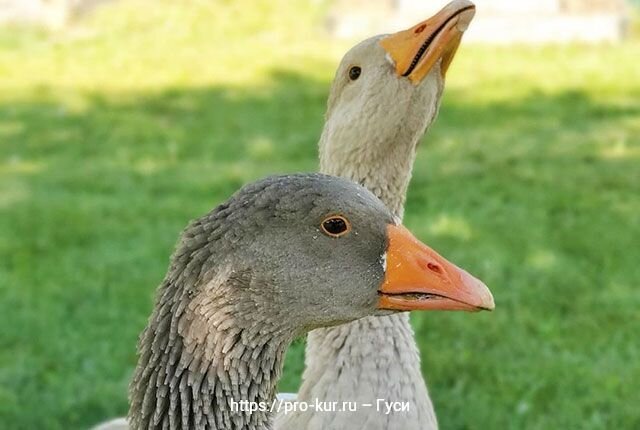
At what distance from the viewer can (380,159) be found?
3.21m

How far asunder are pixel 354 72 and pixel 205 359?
1.37m

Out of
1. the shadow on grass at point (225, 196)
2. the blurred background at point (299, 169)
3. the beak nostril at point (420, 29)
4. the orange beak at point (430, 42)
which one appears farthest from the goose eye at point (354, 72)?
the blurred background at point (299, 169)

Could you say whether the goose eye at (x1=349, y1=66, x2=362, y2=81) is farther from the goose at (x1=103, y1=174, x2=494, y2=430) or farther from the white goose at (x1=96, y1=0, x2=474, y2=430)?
the goose at (x1=103, y1=174, x2=494, y2=430)

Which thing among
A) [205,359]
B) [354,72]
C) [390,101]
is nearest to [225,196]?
[354,72]

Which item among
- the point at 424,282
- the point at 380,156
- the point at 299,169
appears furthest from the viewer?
the point at 299,169

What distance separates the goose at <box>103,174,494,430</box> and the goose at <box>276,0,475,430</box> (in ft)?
2.41

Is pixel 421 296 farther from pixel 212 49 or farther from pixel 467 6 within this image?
pixel 212 49

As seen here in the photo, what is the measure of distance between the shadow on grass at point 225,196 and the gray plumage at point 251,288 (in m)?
2.00

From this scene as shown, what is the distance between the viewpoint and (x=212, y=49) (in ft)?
38.4

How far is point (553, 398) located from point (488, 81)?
5.97m

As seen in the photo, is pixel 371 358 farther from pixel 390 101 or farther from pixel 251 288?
pixel 251 288

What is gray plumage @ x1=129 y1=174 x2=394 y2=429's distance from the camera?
7.22 feet

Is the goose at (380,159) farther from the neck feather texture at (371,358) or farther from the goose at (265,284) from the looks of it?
the goose at (265,284)

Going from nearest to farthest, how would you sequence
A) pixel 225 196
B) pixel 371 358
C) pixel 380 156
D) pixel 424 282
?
pixel 424 282 < pixel 371 358 < pixel 380 156 < pixel 225 196
